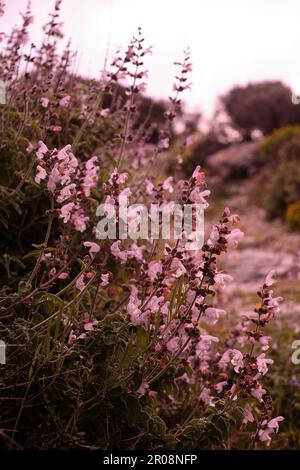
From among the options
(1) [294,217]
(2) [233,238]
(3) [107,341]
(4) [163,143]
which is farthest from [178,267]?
(1) [294,217]

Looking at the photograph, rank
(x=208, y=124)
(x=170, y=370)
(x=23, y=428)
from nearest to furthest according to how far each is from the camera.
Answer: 1. (x=23, y=428)
2. (x=170, y=370)
3. (x=208, y=124)

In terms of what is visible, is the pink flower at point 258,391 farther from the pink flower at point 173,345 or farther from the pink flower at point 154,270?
the pink flower at point 154,270

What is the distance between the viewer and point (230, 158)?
1548cm

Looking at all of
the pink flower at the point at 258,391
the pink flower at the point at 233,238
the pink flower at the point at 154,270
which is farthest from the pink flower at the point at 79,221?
the pink flower at the point at 258,391

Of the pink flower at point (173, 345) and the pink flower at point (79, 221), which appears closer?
the pink flower at point (173, 345)

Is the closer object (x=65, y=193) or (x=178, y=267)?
(x=65, y=193)

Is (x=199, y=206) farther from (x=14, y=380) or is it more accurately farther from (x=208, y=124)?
(x=208, y=124)

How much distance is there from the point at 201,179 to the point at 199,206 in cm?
8

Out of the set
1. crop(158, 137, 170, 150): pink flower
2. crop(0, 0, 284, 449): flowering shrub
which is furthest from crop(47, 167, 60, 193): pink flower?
crop(158, 137, 170, 150): pink flower

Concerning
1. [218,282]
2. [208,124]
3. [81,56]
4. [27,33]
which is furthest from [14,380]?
[208,124]

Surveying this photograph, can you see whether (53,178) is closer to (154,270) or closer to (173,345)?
(154,270)

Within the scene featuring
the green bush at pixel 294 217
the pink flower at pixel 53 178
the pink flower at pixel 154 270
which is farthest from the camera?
the green bush at pixel 294 217

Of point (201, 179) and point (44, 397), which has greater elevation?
point (201, 179)

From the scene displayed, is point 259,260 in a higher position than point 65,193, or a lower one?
lower
